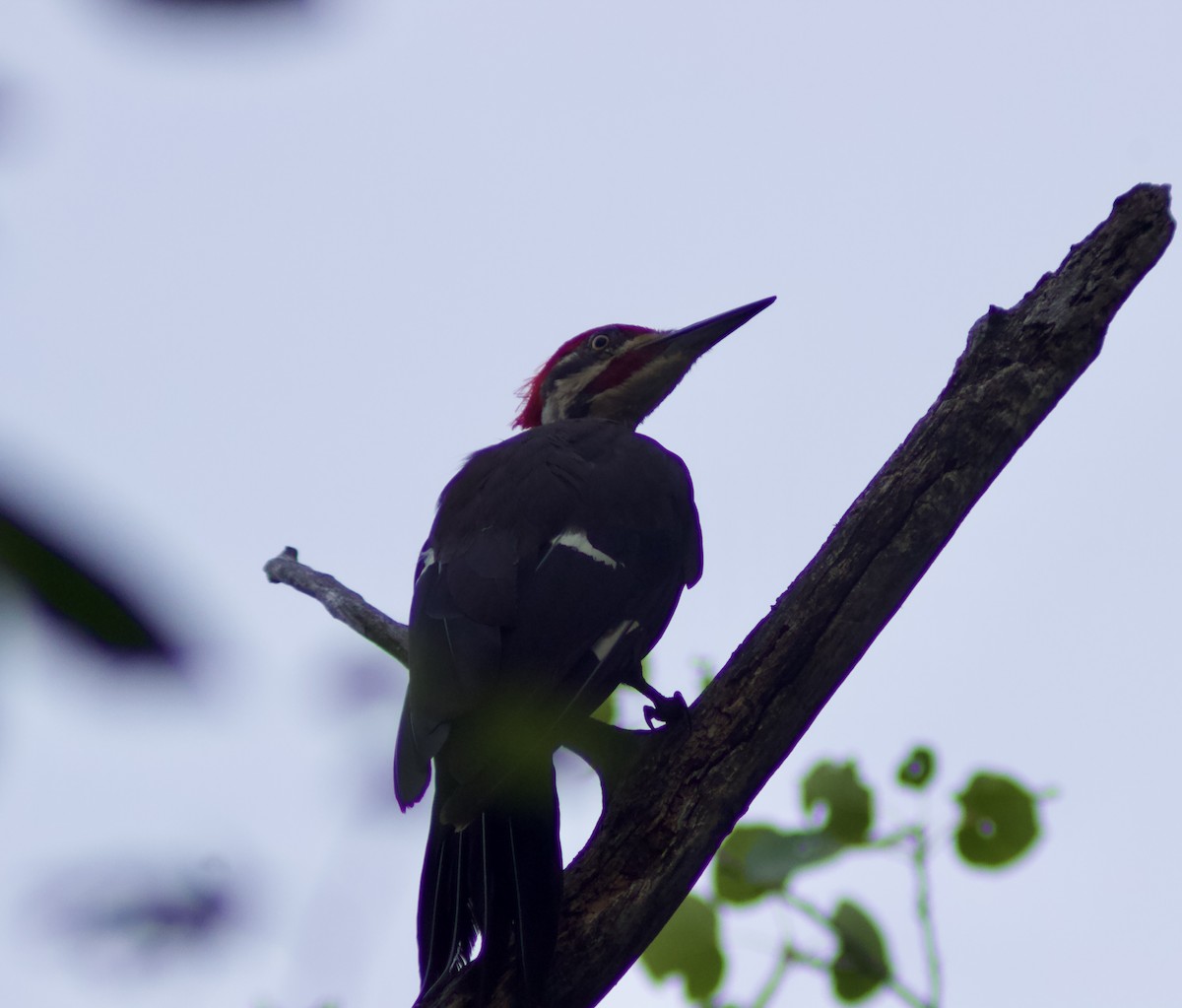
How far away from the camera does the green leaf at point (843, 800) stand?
236 cm

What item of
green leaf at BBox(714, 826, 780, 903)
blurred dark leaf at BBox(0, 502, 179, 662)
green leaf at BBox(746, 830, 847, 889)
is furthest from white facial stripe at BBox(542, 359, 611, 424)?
blurred dark leaf at BBox(0, 502, 179, 662)

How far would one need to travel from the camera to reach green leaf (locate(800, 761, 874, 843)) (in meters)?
2.36

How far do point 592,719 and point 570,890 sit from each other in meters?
0.43

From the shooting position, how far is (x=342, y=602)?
132 inches

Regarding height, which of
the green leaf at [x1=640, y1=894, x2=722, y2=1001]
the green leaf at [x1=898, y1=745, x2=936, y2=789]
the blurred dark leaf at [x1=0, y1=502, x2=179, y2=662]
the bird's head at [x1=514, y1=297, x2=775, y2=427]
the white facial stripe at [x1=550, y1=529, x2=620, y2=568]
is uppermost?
the bird's head at [x1=514, y1=297, x2=775, y2=427]

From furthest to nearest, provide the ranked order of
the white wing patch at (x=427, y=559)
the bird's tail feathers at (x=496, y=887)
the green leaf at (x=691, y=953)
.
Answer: the white wing patch at (x=427, y=559) → the green leaf at (x=691, y=953) → the bird's tail feathers at (x=496, y=887)

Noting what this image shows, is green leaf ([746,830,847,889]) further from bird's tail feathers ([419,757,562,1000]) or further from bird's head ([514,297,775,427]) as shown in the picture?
bird's head ([514,297,775,427])

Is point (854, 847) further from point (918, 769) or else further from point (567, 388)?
point (567, 388)

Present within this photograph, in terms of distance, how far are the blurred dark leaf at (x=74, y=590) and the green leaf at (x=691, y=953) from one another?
213 centimetres

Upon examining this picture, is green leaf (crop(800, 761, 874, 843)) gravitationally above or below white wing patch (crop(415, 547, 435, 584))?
below

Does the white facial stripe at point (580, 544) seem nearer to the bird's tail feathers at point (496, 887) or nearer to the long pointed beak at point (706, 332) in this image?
the bird's tail feathers at point (496, 887)

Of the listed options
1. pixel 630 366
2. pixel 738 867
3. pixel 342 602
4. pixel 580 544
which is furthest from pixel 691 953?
pixel 630 366

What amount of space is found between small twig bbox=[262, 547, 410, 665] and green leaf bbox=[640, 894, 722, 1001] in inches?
Answer: 38.3

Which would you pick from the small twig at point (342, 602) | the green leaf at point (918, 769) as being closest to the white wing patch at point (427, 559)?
the small twig at point (342, 602)
